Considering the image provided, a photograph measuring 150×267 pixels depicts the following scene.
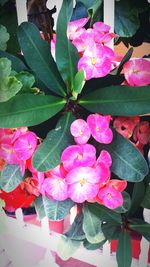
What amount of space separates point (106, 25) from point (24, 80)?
21 centimetres

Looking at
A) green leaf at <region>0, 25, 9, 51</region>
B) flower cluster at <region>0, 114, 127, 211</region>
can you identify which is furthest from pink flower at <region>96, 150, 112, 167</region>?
green leaf at <region>0, 25, 9, 51</region>

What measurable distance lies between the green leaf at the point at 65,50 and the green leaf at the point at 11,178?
24cm

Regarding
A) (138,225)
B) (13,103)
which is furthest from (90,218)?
(13,103)

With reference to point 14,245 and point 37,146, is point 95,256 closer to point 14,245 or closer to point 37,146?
point 14,245

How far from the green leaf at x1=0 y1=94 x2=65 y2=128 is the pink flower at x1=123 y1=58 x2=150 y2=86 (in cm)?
16

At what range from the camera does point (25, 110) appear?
64 cm

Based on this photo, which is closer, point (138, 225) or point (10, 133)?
point (10, 133)

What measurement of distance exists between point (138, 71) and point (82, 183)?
0.26 meters

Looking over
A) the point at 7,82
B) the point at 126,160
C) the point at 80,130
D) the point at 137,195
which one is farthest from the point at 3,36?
the point at 137,195

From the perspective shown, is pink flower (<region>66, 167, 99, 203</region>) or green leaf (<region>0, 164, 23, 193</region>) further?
green leaf (<region>0, 164, 23, 193</region>)

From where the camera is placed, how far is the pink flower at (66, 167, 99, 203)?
672 millimetres

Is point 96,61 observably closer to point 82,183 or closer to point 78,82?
point 78,82

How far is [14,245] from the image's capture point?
1.20 meters

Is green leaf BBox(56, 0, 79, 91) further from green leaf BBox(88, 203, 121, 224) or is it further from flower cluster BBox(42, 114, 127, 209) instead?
green leaf BBox(88, 203, 121, 224)
